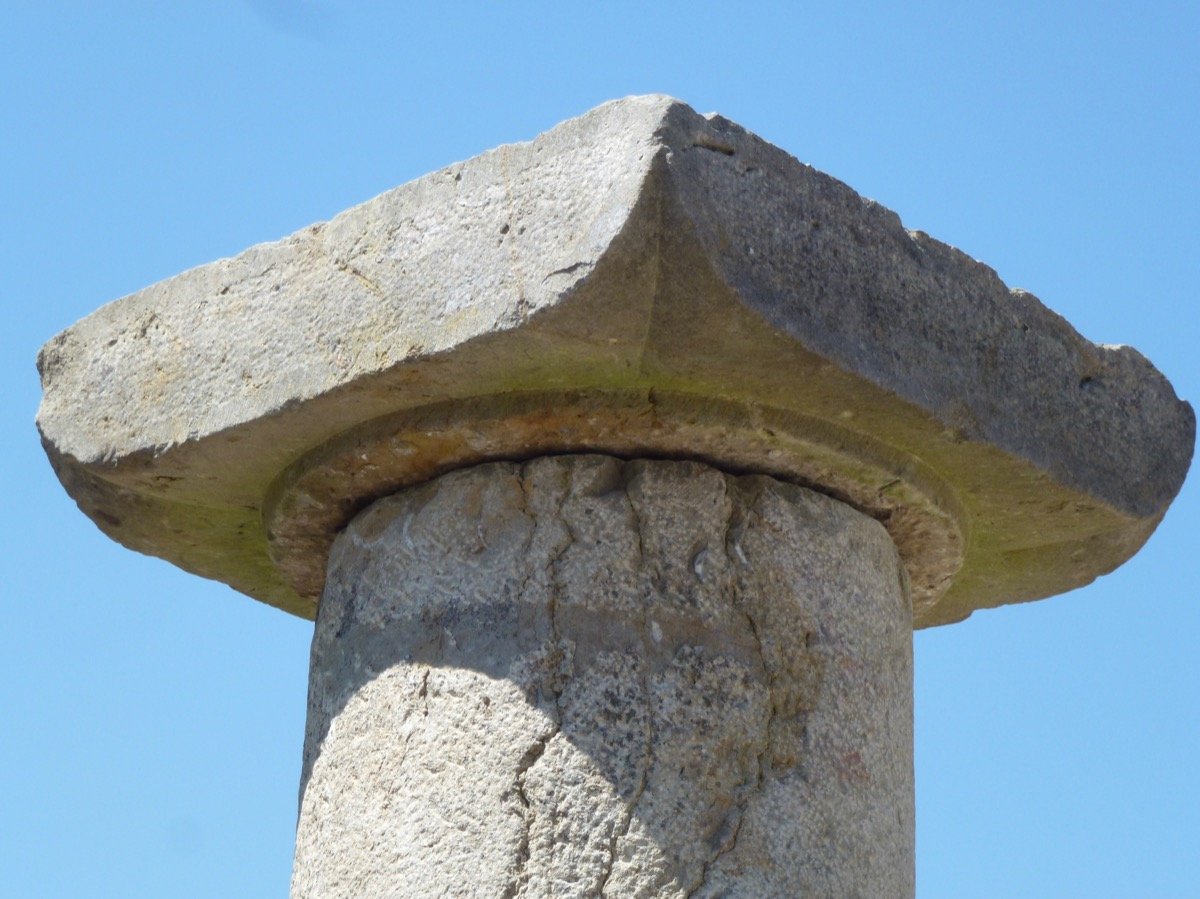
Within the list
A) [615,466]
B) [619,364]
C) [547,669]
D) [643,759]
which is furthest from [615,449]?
[643,759]

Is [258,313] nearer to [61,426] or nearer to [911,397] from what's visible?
[61,426]

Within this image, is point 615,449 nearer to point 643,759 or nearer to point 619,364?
point 619,364

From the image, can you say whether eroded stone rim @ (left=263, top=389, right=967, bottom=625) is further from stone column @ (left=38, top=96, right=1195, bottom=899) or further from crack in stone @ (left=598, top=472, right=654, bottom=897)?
crack in stone @ (left=598, top=472, right=654, bottom=897)

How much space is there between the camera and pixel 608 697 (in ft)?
10.7

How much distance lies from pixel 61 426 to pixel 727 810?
5.22 feet

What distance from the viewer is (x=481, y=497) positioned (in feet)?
11.7

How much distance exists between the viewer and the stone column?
3186mm

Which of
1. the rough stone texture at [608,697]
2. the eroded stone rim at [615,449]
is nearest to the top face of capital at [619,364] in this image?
the eroded stone rim at [615,449]

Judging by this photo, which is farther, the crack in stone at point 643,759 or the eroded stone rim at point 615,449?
the eroded stone rim at point 615,449

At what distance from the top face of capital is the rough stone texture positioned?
0.12 meters

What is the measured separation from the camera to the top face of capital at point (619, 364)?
10.4 ft

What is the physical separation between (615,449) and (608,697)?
507 millimetres

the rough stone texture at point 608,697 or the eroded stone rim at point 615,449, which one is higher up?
the eroded stone rim at point 615,449

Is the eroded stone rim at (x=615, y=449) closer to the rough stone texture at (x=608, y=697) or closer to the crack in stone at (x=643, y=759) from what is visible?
the rough stone texture at (x=608, y=697)
